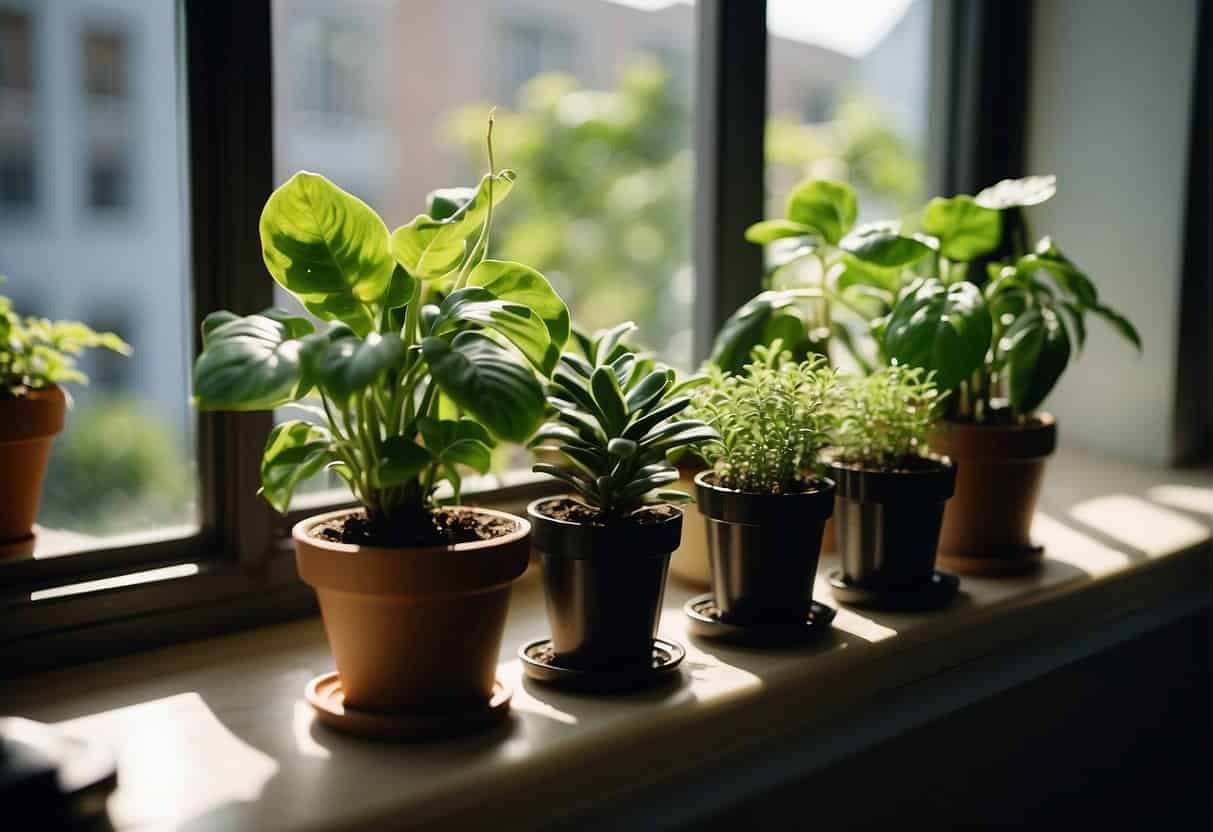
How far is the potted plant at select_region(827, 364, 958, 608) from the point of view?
1.22 metres

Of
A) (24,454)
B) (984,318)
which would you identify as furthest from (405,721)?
→ (984,318)

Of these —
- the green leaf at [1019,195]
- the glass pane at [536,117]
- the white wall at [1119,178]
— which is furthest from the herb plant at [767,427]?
the glass pane at [536,117]

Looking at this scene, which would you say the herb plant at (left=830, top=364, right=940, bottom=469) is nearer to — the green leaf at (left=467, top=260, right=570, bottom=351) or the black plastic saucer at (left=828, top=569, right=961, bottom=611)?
the black plastic saucer at (left=828, top=569, right=961, bottom=611)

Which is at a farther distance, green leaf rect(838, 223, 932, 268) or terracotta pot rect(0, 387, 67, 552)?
green leaf rect(838, 223, 932, 268)

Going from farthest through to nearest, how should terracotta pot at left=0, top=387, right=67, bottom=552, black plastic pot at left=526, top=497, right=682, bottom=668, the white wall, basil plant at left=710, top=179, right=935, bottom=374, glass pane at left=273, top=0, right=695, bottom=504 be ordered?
glass pane at left=273, top=0, right=695, bottom=504 < the white wall < basil plant at left=710, top=179, right=935, bottom=374 < terracotta pot at left=0, top=387, right=67, bottom=552 < black plastic pot at left=526, top=497, right=682, bottom=668

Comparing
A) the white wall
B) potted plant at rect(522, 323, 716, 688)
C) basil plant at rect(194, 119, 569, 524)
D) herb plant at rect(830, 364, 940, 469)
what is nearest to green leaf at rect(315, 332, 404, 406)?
basil plant at rect(194, 119, 569, 524)

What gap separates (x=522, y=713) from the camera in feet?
3.10

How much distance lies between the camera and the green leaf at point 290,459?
843 millimetres

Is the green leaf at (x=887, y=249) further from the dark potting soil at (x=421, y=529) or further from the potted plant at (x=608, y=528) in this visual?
the dark potting soil at (x=421, y=529)

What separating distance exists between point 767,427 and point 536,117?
6.93m

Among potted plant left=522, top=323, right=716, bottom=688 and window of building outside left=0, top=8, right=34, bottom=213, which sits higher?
window of building outside left=0, top=8, right=34, bottom=213

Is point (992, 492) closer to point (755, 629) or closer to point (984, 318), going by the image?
point (984, 318)

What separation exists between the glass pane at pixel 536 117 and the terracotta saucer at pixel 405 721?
15.6 feet

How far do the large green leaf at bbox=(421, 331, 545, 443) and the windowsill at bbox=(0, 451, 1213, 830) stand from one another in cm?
28
